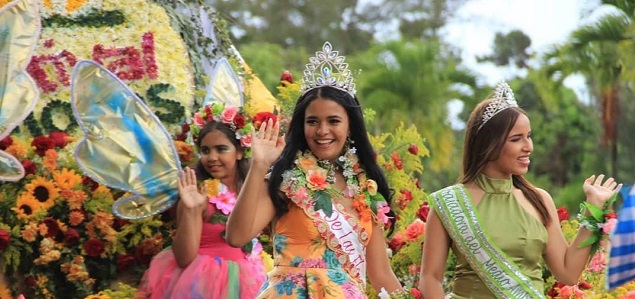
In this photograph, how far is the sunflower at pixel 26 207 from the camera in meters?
8.39

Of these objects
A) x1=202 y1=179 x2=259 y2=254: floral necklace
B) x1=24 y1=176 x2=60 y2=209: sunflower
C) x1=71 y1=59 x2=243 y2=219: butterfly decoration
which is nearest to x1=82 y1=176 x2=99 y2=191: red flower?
x1=24 y1=176 x2=60 y2=209: sunflower

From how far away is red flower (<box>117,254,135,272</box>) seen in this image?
845cm

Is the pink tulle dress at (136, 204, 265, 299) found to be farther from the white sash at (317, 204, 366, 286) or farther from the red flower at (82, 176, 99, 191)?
the white sash at (317, 204, 366, 286)

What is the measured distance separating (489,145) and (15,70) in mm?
3538

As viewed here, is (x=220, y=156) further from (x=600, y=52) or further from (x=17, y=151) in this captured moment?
(x=600, y=52)

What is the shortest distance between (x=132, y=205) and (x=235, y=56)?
2.33m

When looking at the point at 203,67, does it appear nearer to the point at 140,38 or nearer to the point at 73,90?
the point at 140,38

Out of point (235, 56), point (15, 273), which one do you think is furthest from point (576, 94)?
point (15, 273)

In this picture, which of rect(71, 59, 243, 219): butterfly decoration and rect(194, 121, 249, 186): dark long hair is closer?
rect(194, 121, 249, 186): dark long hair

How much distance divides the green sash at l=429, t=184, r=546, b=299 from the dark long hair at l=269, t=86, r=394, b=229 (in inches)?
16.3

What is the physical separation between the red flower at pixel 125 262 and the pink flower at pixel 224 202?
1046 millimetres

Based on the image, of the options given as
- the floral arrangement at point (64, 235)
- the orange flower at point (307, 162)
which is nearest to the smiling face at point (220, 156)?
the floral arrangement at point (64, 235)

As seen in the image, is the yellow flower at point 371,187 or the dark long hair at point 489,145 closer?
the dark long hair at point 489,145

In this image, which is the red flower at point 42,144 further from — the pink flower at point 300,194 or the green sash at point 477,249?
the green sash at point 477,249
